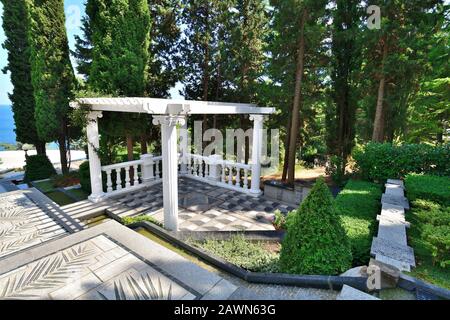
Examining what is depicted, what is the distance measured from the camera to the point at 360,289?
2.60 meters

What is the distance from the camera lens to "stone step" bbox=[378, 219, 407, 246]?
3573mm

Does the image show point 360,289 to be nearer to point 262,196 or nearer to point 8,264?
point 8,264

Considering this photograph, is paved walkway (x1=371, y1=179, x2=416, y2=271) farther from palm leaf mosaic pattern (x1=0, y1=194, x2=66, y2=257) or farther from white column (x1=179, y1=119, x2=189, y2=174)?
white column (x1=179, y1=119, x2=189, y2=174)

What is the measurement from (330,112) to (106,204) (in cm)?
915

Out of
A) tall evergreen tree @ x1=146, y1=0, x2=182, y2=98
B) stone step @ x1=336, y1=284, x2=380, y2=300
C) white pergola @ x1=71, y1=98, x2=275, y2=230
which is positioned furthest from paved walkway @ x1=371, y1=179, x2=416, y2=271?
tall evergreen tree @ x1=146, y1=0, x2=182, y2=98

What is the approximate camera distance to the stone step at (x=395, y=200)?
5.00m

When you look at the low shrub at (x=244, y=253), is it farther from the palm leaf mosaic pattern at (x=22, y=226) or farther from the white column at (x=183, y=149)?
the white column at (x=183, y=149)

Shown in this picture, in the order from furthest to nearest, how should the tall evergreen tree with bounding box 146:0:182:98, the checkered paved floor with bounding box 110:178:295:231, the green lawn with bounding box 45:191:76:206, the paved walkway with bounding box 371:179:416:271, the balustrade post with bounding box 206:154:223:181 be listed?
the tall evergreen tree with bounding box 146:0:182:98, the balustrade post with bounding box 206:154:223:181, the green lawn with bounding box 45:191:76:206, the checkered paved floor with bounding box 110:178:295:231, the paved walkway with bounding box 371:179:416:271

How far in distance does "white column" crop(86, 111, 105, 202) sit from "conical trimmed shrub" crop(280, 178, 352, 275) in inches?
239

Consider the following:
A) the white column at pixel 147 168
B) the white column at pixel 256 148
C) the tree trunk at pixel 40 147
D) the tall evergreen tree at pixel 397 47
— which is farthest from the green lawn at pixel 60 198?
→ the tall evergreen tree at pixel 397 47

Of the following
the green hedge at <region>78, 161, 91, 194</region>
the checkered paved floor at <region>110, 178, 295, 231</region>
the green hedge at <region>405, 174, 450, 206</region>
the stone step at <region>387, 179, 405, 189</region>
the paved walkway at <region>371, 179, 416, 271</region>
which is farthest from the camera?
the green hedge at <region>78, 161, 91, 194</region>
